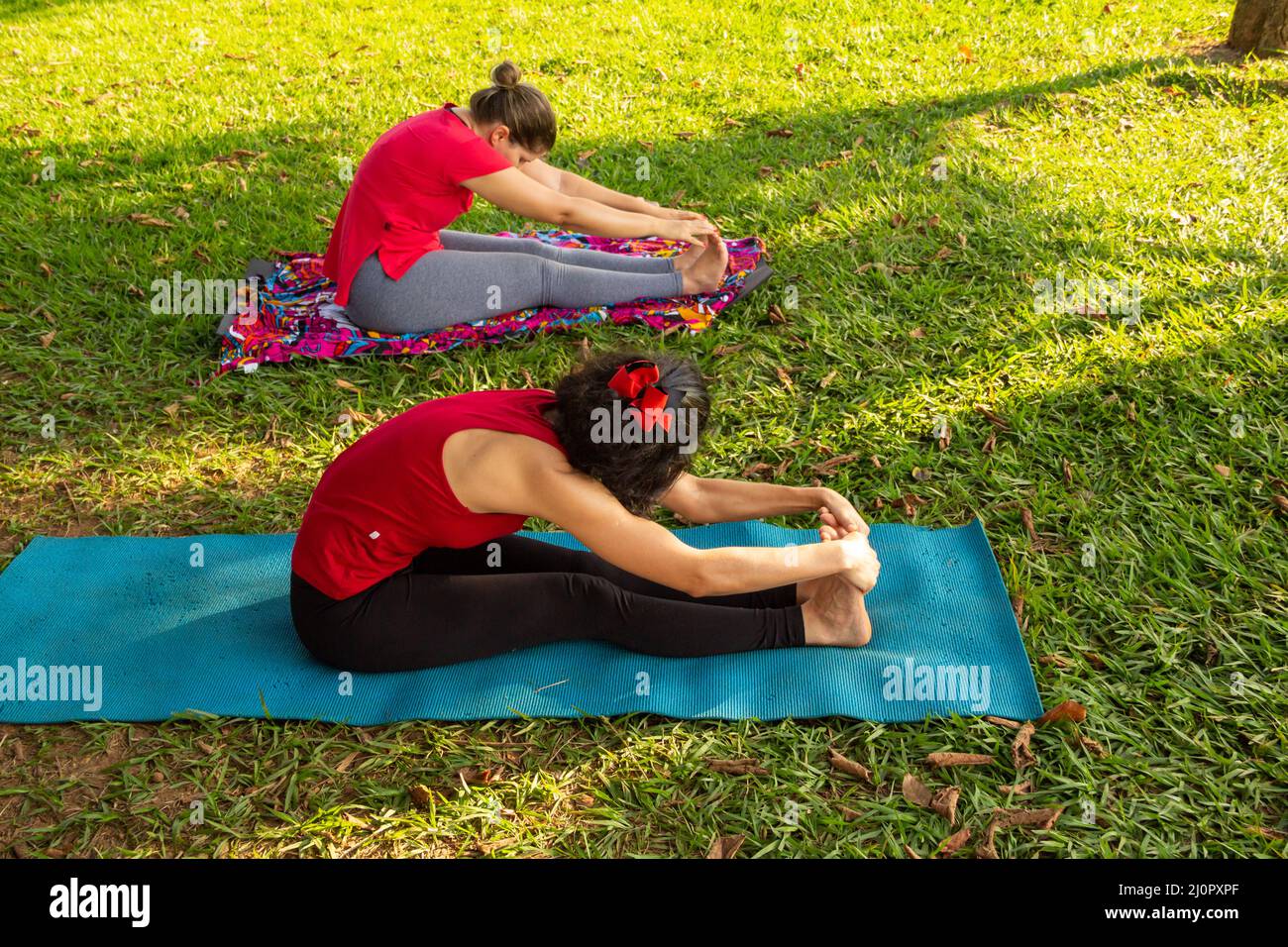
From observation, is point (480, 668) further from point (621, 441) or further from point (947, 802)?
point (947, 802)

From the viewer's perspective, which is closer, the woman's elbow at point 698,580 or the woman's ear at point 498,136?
the woman's elbow at point 698,580

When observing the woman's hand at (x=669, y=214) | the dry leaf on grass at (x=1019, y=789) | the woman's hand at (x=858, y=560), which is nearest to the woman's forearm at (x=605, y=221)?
the woman's hand at (x=669, y=214)

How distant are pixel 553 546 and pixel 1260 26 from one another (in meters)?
7.29

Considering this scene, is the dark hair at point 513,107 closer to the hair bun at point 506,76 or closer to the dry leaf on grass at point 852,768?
the hair bun at point 506,76

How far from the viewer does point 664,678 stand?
3303 mm

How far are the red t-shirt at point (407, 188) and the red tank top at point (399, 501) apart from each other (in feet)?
6.91

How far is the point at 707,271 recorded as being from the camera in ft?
17.6

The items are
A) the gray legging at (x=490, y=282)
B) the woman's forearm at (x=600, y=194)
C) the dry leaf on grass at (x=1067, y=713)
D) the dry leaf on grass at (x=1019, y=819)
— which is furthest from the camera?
the woman's forearm at (x=600, y=194)

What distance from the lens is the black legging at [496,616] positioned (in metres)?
3.18

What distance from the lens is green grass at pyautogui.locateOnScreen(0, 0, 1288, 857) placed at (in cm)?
297

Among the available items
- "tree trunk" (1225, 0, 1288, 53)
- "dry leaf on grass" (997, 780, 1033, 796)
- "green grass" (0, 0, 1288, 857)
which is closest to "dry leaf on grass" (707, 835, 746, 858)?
"green grass" (0, 0, 1288, 857)

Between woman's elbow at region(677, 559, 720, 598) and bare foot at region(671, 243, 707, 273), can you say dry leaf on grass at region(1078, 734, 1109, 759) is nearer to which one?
woman's elbow at region(677, 559, 720, 598)

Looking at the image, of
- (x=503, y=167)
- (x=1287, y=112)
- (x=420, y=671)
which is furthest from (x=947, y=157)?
(x=420, y=671)
